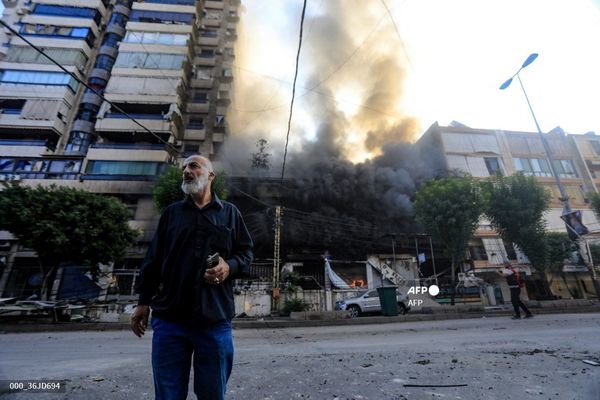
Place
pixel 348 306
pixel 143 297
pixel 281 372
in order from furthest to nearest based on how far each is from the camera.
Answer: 1. pixel 348 306
2. pixel 281 372
3. pixel 143 297

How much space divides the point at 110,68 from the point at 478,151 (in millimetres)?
42003

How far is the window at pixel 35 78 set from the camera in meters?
28.3

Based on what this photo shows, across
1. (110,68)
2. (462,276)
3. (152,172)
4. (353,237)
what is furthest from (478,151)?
(110,68)

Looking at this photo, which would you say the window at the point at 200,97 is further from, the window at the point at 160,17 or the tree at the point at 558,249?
the tree at the point at 558,249

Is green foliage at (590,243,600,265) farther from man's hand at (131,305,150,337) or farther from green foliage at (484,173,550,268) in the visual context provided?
man's hand at (131,305,150,337)

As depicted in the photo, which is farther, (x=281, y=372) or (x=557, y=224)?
(x=557, y=224)

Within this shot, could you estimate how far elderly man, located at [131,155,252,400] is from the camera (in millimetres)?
1419

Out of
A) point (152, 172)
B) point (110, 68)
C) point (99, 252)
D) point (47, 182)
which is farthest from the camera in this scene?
point (110, 68)

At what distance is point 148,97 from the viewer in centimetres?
3005

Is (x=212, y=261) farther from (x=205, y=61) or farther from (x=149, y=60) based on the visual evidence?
(x=205, y=61)

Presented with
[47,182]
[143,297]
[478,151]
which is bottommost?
[143,297]

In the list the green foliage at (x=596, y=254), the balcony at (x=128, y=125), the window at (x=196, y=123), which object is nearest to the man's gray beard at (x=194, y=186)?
the balcony at (x=128, y=125)

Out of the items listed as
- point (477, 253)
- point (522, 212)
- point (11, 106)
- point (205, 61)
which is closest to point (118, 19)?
point (205, 61)

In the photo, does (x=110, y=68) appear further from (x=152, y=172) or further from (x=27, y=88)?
(x=152, y=172)
